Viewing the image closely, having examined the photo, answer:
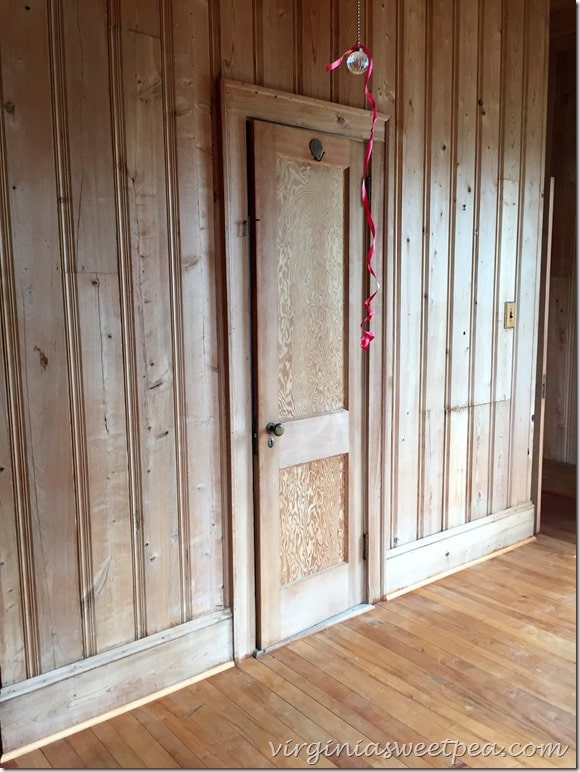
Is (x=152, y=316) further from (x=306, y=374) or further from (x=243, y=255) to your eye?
(x=306, y=374)

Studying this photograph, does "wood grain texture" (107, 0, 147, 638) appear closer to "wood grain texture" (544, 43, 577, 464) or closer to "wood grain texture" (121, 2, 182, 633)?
"wood grain texture" (121, 2, 182, 633)

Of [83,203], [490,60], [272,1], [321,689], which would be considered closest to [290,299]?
[83,203]

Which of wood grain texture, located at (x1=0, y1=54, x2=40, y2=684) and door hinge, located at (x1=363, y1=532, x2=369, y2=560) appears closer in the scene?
wood grain texture, located at (x1=0, y1=54, x2=40, y2=684)

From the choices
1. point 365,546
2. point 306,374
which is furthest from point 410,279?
point 365,546

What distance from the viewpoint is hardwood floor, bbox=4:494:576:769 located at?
6.56 ft

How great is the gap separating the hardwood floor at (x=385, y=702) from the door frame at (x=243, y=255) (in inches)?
13.5

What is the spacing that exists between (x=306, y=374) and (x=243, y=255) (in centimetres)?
58

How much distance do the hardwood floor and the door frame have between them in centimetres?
34

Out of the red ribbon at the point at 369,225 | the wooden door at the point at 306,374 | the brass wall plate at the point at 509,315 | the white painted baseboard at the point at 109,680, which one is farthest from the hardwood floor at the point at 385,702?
the brass wall plate at the point at 509,315

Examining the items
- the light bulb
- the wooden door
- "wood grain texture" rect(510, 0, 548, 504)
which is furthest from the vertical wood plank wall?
"wood grain texture" rect(510, 0, 548, 504)

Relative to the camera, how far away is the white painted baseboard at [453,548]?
3.15 meters

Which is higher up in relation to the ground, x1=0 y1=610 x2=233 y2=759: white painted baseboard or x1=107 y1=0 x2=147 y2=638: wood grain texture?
x1=107 y1=0 x2=147 y2=638: wood grain texture

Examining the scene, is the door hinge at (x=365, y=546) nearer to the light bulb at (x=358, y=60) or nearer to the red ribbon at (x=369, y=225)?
the red ribbon at (x=369, y=225)

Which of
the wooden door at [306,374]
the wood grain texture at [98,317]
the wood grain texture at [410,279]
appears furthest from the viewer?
the wood grain texture at [410,279]
